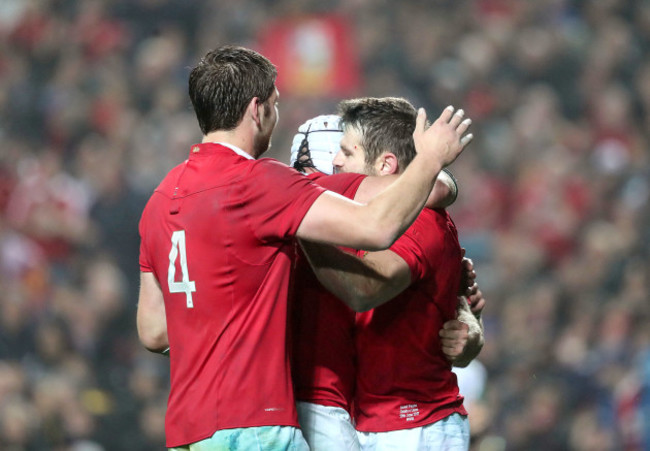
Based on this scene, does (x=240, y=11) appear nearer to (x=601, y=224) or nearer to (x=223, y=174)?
(x=601, y=224)

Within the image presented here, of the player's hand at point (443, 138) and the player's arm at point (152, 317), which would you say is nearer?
the player's hand at point (443, 138)

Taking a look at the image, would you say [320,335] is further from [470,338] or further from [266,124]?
[266,124]

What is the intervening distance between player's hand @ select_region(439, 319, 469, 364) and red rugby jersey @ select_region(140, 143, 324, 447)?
0.59 meters

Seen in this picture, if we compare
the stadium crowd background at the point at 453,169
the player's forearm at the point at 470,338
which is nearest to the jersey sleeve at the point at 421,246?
the player's forearm at the point at 470,338

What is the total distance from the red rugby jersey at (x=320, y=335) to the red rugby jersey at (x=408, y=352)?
3.1 inches

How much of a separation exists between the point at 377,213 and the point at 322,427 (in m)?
0.69

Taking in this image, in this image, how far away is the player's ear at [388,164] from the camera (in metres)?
2.66

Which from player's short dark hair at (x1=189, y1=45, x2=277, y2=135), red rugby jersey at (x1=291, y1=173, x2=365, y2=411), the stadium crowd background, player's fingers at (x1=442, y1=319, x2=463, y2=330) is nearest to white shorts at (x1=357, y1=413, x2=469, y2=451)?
red rugby jersey at (x1=291, y1=173, x2=365, y2=411)

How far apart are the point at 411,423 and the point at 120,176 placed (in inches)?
213

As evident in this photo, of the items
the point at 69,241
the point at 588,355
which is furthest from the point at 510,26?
the point at 69,241

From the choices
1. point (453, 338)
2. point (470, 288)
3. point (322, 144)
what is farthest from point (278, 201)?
point (470, 288)

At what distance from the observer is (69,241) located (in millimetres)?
7453

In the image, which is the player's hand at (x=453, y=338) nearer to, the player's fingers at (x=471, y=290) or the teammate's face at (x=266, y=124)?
the player's fingers at (x=471, y=290)

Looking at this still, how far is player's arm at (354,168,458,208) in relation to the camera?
2529 mm
